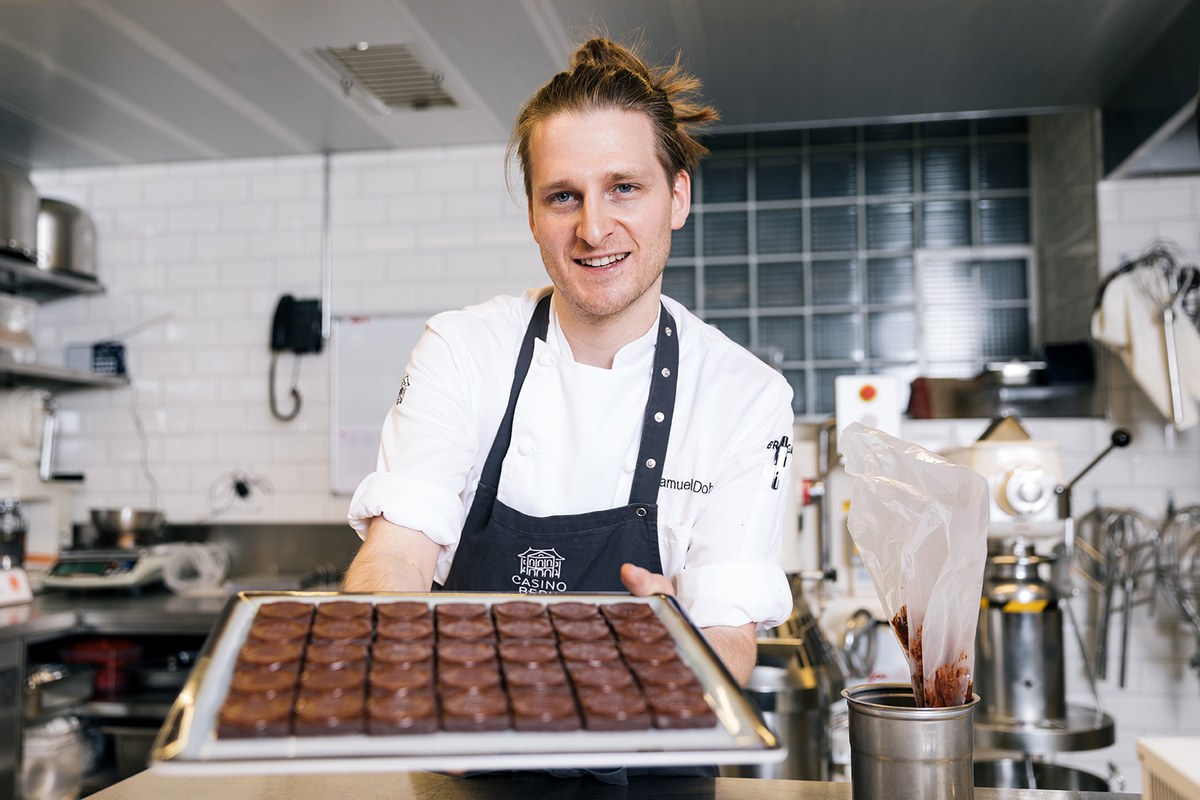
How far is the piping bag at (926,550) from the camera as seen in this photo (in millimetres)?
942

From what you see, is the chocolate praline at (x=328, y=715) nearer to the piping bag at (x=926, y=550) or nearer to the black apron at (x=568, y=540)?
the piping bag at (x=926, y=550)

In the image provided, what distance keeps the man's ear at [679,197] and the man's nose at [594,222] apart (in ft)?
0.71

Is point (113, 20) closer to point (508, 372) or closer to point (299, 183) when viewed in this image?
point (299, 183)

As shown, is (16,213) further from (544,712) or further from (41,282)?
(544,712)

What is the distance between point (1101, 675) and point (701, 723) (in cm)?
338

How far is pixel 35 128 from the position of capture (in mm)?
3951

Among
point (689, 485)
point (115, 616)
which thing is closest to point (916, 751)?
point (689, 485)

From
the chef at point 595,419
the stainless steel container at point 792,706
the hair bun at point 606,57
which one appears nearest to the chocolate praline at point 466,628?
the chef at point 595,419

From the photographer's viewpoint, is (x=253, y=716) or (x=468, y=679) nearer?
(x=253, y=716)

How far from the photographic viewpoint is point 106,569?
11.9 ft

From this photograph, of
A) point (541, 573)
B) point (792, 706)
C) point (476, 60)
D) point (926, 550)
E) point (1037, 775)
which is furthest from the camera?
point (476, 60)

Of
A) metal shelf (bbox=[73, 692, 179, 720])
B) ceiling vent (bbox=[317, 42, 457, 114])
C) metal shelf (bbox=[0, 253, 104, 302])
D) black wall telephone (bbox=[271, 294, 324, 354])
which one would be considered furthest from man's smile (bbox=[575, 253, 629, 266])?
metal shelf (bbox=[0, 253, 104, 302])

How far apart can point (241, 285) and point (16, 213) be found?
0.87 m

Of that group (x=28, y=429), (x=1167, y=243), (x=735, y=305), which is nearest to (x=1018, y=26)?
(x=1167, y=243)
